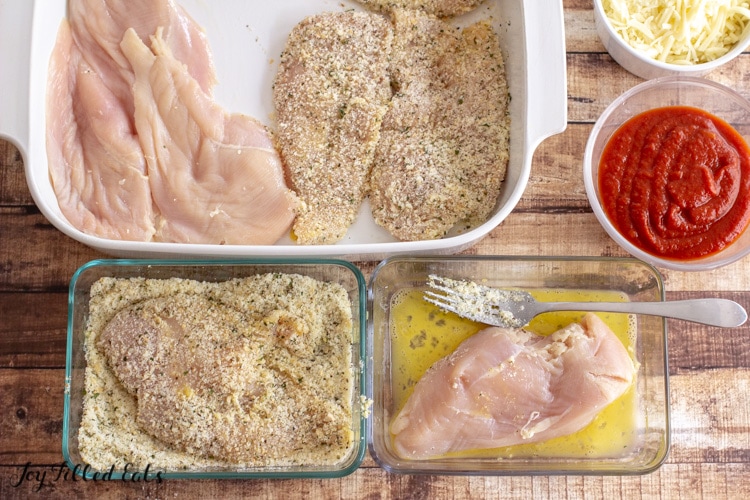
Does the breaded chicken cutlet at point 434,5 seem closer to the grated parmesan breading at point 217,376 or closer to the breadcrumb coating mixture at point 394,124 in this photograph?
the breadcrumb coating mixture at point 394,124

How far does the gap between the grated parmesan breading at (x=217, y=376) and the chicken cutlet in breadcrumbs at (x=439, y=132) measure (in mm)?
319

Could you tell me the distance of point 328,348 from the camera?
1906 millimetres

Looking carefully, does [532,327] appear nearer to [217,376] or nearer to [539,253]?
[539,253]

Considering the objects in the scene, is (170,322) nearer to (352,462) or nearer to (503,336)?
(352,462)

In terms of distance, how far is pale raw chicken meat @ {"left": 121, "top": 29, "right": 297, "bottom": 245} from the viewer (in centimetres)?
196

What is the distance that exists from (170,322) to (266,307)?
0.81ft

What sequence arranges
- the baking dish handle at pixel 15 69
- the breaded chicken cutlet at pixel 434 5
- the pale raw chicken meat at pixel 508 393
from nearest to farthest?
the baking dish handle at pixel 15 69
the pale raw chicken meat at pixel 508 393
the breaded chicken cutlet at pixel 434 5

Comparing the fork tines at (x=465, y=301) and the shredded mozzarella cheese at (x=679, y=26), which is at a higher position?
the shredded mozzarella cheese at (x=679, y=26)

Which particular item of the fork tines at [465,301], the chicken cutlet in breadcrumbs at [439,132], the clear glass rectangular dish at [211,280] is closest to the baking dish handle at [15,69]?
the clear glass rectangular dish at [211,280]

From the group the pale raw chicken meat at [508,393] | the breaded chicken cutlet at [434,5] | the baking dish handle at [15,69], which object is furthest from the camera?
the breaded chicken cutlet at [434,5]

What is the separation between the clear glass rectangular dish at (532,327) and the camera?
1973 millimetres

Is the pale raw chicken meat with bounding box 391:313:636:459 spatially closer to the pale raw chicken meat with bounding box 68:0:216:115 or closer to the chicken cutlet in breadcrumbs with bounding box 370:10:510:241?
the chicken cutlet in breadcrumbs with bounding box 370:10:510:241

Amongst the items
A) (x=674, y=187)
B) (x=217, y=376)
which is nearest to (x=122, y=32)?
(x=217, y=376)

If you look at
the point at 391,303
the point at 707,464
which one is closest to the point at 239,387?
the point at 391,303
